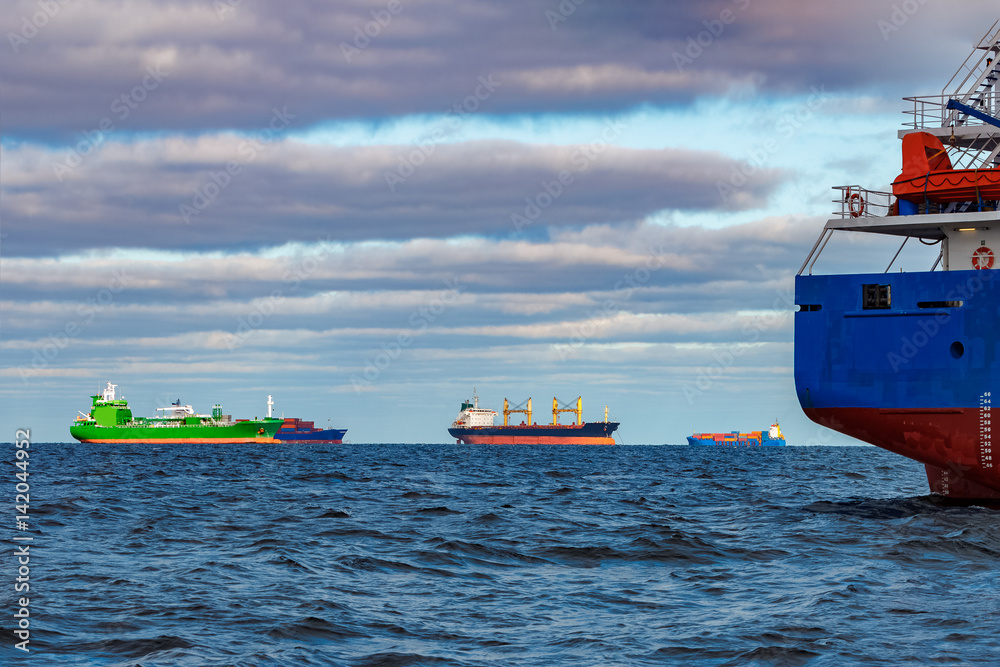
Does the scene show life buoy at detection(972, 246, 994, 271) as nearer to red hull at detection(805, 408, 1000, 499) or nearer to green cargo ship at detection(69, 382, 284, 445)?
red hull at detection(805, 408, 1000, 499)

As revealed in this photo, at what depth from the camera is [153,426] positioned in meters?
169

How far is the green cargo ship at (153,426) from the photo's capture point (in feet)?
555

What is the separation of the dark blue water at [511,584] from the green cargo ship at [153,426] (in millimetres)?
138546

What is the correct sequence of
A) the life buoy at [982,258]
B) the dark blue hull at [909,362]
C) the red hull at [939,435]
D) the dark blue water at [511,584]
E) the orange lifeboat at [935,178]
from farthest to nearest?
the orange lifeboat at [935,178] → the life buoy at [982,258] → the red hull at [939,435] → the dark blue hull at [909,362] → the dark blue water at [511,584]

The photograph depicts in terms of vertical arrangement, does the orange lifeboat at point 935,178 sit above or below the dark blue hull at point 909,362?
above

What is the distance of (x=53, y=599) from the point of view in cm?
1689

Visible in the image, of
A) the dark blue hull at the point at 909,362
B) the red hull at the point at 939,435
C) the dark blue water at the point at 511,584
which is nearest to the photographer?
the dark blue water at the point at 511,584

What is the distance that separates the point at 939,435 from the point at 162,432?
507 ft

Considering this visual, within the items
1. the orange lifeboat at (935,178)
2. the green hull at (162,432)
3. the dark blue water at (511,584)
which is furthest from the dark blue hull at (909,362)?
the green hull at (162,432)

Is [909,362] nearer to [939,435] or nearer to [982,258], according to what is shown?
[939,435]

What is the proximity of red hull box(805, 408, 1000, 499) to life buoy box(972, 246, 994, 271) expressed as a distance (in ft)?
13.7

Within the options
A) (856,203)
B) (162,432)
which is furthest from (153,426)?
(856,203)

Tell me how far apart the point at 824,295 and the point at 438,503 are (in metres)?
15.1

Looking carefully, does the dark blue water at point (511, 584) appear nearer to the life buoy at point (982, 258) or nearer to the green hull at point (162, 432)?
the life buoy at point (982, 258)
